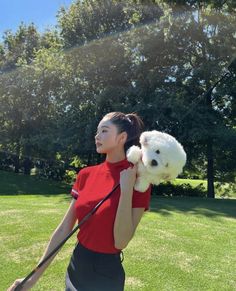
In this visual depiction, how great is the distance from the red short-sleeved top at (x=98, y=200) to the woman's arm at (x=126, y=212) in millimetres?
51

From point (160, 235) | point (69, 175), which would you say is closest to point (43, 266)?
point (160, 235)

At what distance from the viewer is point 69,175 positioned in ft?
94.0

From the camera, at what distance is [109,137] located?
2402 mm

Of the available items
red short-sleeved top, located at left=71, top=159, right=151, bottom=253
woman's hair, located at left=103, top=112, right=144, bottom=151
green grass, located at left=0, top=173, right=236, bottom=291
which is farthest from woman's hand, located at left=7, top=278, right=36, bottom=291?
green grass, located at left=0, top=173, right=236, bottom=291

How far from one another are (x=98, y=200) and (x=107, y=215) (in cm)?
13

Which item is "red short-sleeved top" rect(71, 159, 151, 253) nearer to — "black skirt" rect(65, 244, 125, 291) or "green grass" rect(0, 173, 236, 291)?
"black skirt" rect(65, 244, 125, 291)

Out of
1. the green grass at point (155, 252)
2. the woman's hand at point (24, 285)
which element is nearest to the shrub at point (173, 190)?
the green grass at point (155, 252)

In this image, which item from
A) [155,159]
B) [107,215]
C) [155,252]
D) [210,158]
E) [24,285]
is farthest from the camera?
[210,158]

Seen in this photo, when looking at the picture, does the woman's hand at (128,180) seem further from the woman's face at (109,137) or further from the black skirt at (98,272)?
the black skirt at (98,272)

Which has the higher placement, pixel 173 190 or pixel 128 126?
pixel 128 126

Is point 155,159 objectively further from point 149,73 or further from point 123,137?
point 149,73

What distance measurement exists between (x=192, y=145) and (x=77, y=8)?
32.8 feet

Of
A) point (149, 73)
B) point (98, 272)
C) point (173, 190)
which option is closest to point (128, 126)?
point (98, 272)

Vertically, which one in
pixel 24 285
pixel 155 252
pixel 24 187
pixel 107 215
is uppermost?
pixel 107 215
